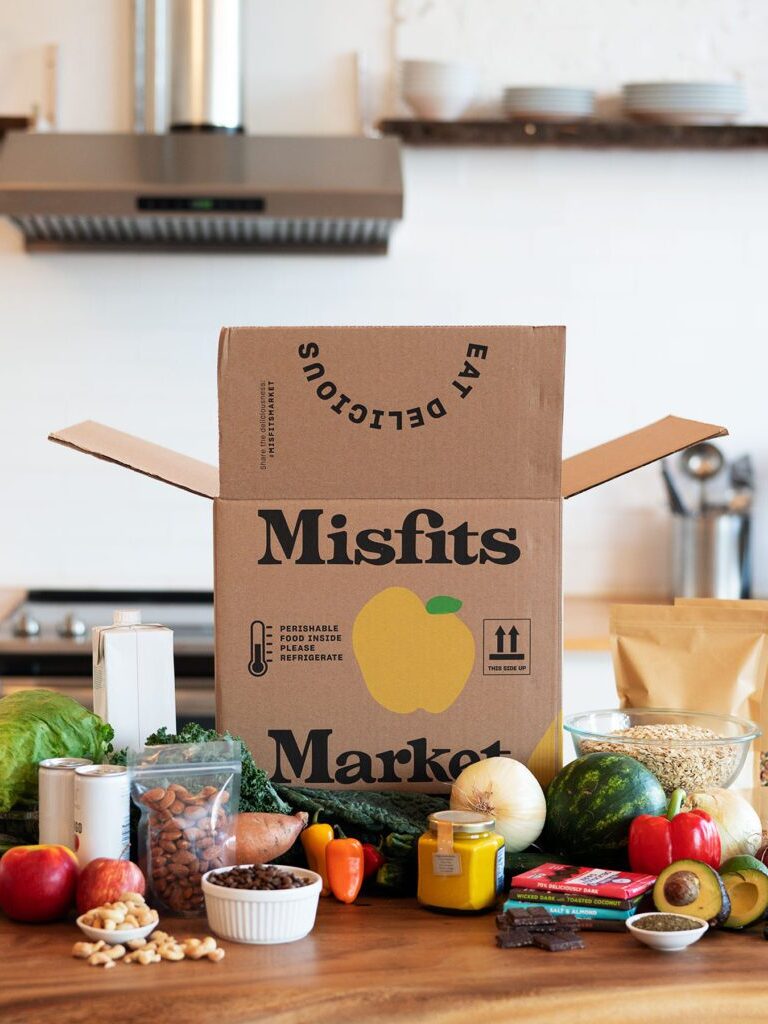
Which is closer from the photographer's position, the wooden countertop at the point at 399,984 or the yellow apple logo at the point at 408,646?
the wooden countertop at the point at 399,984

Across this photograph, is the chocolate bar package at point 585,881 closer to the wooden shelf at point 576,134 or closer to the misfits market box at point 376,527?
the misfits market box at point 376,527

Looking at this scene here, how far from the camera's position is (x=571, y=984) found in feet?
3.02

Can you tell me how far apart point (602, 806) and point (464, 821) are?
153 millimetres

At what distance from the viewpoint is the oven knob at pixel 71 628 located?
9.27 ft

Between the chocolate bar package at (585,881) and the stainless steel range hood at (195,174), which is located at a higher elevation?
the stainless steel range hood at (195,174)

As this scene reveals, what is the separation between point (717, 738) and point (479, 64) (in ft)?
8.00

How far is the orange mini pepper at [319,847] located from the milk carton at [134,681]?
0.17m

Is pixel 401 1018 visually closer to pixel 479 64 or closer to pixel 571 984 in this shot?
pixel 571 984

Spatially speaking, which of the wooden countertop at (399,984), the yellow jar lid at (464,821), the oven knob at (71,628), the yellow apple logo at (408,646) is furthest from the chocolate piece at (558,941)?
the oven knob at (71,628)

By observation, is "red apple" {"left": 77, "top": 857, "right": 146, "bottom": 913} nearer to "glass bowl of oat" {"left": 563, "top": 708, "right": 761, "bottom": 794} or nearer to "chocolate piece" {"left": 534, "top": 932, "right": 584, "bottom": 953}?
"chocolate piece" {"left": 534, "top": 932, "right": 584, "bottom": 953}

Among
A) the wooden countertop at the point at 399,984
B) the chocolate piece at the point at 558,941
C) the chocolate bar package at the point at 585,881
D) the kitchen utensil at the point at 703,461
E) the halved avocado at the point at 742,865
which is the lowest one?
the wooden countertop at the point at 399,984

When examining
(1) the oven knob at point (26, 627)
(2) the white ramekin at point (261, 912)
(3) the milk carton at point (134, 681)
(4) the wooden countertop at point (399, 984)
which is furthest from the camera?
(1) the oven knob at point (26, 627)

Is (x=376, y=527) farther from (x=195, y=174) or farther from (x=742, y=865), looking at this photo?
(x=195, y=174)

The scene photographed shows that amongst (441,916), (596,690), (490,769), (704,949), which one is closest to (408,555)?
(490,769)
